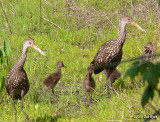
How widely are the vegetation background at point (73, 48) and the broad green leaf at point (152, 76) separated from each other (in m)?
2.39

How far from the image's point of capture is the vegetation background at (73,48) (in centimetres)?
495

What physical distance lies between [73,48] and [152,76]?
18.4 feet

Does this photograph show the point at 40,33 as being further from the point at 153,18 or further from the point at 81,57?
the point at 153,18

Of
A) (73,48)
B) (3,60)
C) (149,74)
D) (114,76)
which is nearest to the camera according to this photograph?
(149,74)

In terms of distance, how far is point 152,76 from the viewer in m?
1.73

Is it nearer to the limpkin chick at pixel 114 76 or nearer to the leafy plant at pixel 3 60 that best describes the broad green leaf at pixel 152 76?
the leafy plant at pixel 3 60

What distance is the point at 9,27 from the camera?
804cm

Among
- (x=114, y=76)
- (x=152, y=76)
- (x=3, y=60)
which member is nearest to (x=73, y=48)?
(x=114, y=76)

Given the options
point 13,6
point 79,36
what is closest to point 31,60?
point 79,36

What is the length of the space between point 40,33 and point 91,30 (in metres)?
1.18

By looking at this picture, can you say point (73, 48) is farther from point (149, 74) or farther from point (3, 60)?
point (149, 74)

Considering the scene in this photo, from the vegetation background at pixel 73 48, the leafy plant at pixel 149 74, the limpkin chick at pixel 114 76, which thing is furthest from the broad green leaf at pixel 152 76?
the limpkin chick at pixel 114 76

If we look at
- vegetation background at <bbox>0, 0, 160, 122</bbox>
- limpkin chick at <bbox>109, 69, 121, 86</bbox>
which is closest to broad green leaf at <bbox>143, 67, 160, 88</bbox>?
vegetation background at <bbox>0, 0, 160, 122</bbox>

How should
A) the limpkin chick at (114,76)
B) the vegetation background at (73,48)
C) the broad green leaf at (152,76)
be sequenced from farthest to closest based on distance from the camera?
1. the limpkin chick at (114,76)
2. the vegetation background at (73,48)
3. the broad green leaf at (152,76)
